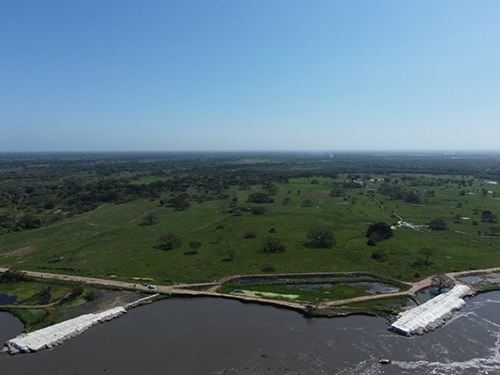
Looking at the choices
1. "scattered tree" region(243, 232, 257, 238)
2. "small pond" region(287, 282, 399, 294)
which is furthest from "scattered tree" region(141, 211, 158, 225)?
"small pond" region(287, 282, 399, 294)

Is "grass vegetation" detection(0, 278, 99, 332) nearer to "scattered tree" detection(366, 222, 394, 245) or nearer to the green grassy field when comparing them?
the green grassy field

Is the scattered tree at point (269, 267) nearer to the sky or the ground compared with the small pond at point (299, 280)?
nearer to the sky

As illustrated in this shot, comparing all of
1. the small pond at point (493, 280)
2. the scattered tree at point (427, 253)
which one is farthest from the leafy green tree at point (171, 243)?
the small pond at point (493, 280)

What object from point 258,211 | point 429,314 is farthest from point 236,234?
point 429,314

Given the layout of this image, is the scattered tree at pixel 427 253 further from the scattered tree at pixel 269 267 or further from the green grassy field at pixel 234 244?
the scattered tree at pixel 269 267

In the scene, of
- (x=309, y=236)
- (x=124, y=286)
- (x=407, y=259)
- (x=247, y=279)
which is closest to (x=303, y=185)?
(x=309, y=236)

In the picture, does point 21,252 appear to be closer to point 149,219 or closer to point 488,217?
point 149,219
